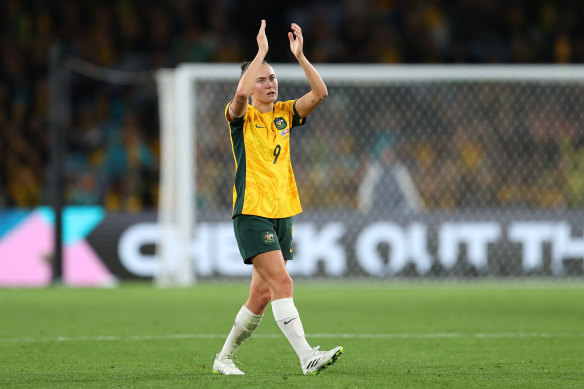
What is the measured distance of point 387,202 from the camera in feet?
47.9

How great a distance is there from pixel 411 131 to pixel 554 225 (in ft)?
7.99

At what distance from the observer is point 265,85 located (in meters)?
6.38

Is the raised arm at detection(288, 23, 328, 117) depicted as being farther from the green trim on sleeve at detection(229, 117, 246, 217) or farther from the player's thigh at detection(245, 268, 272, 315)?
the player's thigh at detection(245, 268, 272, 315)

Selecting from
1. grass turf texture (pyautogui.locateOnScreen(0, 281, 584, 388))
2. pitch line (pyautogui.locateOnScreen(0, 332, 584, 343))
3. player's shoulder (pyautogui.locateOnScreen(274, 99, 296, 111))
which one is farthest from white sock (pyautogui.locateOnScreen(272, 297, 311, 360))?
pitch line (pyautogui.locateOnScreen(0, 332, 584, 343))

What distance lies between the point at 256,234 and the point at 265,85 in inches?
36.6

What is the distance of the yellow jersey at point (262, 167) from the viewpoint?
6229mm

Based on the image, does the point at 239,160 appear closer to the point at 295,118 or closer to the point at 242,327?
the point at 295,118

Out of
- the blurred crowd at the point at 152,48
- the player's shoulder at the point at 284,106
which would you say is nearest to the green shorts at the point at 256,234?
the player's shoulder at the point at 284,106

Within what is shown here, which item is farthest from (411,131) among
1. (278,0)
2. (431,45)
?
(278,0)

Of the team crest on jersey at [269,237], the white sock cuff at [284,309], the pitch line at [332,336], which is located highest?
the team crest on jersey at [269,237]

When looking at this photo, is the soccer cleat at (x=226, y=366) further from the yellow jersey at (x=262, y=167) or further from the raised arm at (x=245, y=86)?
the raised arm at (x=245, y=86)

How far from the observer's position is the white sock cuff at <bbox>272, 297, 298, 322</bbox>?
611 cm

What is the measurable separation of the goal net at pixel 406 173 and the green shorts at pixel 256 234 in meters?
7.67

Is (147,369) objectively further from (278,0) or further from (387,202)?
(278,0)
